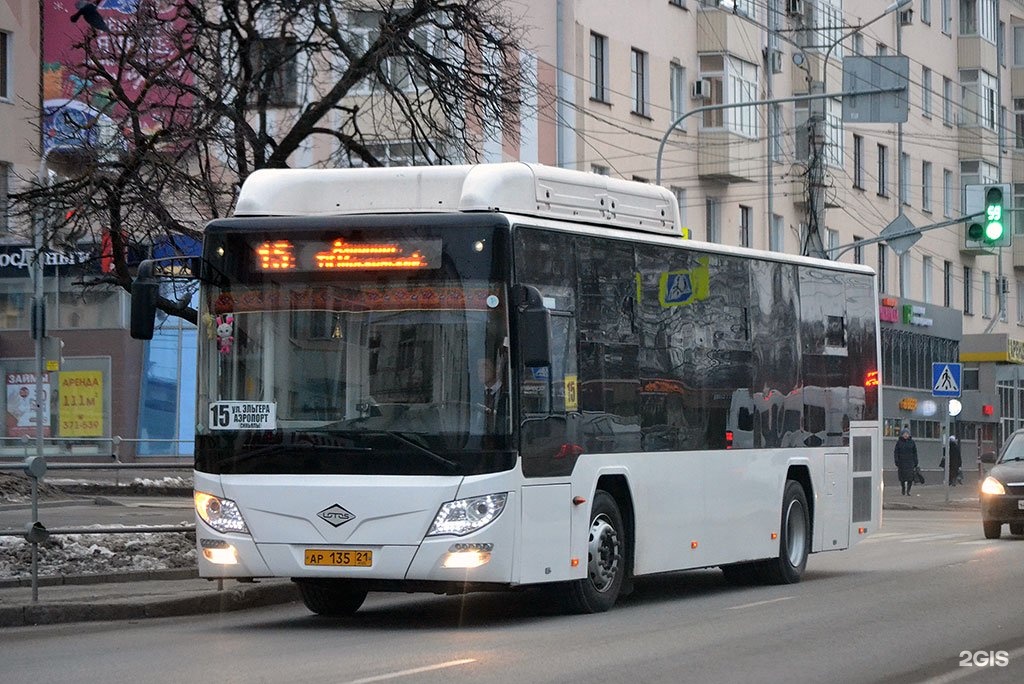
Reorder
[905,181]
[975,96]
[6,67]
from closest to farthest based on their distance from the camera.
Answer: [6,67] → [905,181] → [975,96]

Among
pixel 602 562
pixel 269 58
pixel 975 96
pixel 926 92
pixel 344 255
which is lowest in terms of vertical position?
pixel 602 562

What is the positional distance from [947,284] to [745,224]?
55.8 feet

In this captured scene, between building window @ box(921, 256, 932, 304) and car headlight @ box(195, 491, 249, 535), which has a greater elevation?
building window @ box(921, 256, 932, 304)

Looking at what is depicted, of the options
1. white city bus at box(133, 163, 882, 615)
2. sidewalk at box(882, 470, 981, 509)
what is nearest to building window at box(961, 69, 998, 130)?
sidewalk at box(882, 470, 981, 509)

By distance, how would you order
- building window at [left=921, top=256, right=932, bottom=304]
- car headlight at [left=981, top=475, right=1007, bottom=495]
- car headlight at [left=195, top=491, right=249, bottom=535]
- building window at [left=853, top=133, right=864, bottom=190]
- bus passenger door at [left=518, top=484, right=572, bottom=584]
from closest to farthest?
bus passenger door at [left=518, top=484, right=572, bottom=584]
car headlight at [left=195, top=491, right=249, bottom=535]
car headlight at [left=981, top=475, right=1007, bottom=495]
building window at [left=853, top=133, right=864, bottom=190]
building window at [left=921, top=256, right=932, bottom=304]

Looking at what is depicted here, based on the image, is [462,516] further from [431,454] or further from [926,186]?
[926,186]

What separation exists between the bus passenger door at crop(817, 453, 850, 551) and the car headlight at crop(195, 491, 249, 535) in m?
7.33

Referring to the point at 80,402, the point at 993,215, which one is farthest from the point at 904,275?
the point at 80,402

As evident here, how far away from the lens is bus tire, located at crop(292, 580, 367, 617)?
15.0 metres

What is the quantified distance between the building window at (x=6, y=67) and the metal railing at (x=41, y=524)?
95.8ft

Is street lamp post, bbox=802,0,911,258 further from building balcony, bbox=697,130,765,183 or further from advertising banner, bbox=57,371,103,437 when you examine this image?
advertising banner, bbox=57,371,103,437

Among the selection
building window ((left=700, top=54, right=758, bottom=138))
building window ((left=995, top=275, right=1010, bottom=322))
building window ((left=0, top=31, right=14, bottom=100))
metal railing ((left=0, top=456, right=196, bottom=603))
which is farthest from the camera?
building window ((left=995, top=275, right=1010, bottom=322))

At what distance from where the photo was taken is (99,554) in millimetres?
18547

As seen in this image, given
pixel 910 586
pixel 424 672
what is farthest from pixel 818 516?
pixel 424 672
